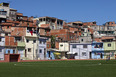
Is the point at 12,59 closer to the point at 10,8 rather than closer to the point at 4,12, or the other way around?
the point at 4,12

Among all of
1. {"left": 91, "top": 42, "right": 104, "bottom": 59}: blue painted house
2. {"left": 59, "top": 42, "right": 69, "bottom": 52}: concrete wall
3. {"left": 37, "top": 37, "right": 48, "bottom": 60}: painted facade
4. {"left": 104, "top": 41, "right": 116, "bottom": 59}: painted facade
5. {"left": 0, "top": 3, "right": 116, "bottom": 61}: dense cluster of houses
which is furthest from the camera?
{"left": 59, "top": 42, "right": 69, "bottom": 52}: concrete wall

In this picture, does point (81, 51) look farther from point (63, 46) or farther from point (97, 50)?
point (63, 46)

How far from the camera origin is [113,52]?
95.1 m

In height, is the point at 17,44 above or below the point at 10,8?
below

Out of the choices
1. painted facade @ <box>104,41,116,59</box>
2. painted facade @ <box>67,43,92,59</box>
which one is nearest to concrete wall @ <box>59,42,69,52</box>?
painted facade @ <box>67,43,92,59</box>

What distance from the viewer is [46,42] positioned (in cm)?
9481

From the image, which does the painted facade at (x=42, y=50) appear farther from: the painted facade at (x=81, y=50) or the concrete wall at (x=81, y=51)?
the concrete wall at (x=81, y=51)

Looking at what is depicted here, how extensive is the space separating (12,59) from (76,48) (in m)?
47.1

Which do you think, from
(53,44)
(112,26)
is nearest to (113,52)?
(53,44)

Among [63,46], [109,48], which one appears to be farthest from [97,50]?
[63,46]

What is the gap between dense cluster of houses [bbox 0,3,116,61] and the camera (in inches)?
3179

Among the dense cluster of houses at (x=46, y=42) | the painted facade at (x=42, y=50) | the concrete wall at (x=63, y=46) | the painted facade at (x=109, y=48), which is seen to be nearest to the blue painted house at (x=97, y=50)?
the dense cluster of houses at (x=46, y=42)

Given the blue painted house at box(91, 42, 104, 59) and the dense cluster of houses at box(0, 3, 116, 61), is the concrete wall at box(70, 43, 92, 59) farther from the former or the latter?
the blue painted house at box(91, 42, 104, 59)

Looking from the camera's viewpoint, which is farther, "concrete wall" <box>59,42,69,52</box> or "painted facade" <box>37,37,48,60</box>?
"concrete wall" <box>59,42,69,52</box>
